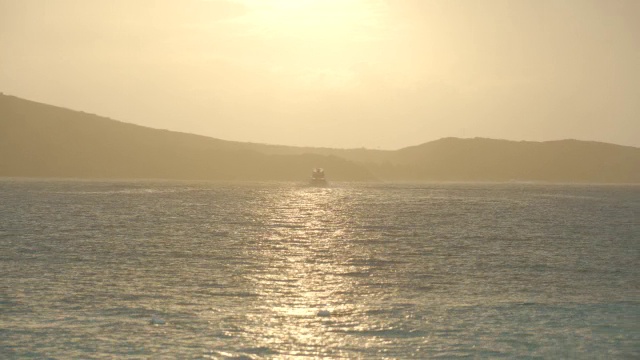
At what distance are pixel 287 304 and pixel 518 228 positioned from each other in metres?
58.6

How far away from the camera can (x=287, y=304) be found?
37781 millimetres

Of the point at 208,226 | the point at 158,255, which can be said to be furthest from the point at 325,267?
the point at 208,226

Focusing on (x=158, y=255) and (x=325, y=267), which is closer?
(x=325, y=267)

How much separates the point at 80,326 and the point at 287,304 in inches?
388

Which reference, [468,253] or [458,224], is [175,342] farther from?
[458,224]

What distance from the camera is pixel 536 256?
61.5 meters

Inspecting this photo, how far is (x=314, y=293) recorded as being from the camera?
41062 millimetres

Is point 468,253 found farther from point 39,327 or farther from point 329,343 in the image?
point 39,327

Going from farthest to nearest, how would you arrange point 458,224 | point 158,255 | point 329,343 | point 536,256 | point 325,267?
1. point 458,224
2. point 536,256
3. point 158,255
4. point 325,267
5. point 329,343

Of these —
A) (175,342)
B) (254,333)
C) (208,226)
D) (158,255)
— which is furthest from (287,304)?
(208,226)

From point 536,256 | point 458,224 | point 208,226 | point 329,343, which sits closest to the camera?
point 329,343

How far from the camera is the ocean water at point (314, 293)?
30000mm

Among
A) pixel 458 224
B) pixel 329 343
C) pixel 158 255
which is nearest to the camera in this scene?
pixel 329 343

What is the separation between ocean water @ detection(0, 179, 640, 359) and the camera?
30000mm
